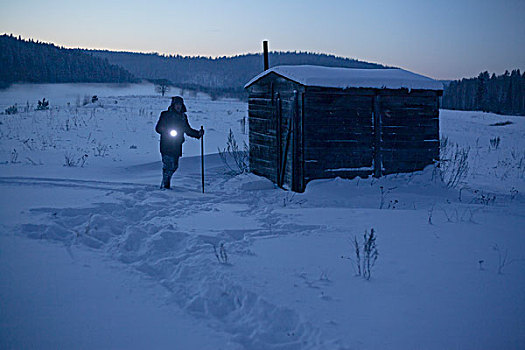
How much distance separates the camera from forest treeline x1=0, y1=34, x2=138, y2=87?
271 ft

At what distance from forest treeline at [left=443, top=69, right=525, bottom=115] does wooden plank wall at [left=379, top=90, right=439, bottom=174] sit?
59.5 meters

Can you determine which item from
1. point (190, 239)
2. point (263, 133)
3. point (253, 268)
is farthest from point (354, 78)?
point (253, 268)

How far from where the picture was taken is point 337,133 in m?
8.55

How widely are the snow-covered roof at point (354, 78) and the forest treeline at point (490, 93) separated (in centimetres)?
5973

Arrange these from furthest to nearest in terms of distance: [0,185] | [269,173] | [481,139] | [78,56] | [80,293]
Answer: [78,56] < [481,139] < [269,173] < [0,185] < [80,293]

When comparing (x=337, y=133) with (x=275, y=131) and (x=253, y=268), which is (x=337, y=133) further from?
(x=253, y=268)

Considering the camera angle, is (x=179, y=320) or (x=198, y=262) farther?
(x=198, y=262)

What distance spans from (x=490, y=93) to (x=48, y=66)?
9166 cm

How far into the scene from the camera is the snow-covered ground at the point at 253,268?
2924 millimetres

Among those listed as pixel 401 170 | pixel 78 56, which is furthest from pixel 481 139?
pixel 78 56

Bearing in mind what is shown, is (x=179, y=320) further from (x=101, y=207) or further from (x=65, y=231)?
(x=101, y=207)

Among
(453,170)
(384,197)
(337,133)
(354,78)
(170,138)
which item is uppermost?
(354,78)

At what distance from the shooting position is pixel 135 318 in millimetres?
3146

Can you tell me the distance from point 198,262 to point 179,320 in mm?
1076
